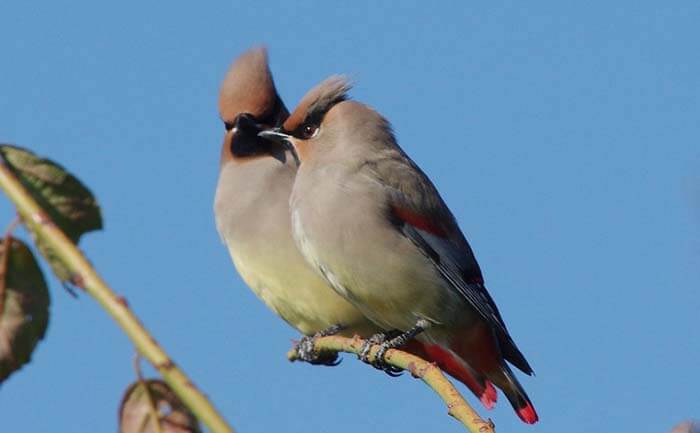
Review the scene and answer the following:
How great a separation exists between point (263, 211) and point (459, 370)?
40.3 inches

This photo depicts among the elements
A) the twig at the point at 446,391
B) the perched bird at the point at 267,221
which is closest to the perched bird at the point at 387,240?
the perched bird at the point at 267,221

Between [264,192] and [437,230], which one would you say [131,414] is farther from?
[264,192]

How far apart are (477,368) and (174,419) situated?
12.5ft

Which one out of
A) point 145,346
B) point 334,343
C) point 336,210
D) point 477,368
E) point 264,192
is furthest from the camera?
point 264,192

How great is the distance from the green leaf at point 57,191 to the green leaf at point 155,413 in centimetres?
13

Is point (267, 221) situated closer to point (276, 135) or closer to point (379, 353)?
point (276, 135)

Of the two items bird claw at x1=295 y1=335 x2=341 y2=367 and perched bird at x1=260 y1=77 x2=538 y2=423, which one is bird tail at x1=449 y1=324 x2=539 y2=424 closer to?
perched bird at x1=260 y1=77 x2=538 y2=423

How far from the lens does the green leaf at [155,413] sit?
0.91 m

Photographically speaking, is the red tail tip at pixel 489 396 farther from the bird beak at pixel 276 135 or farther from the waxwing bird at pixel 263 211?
the bird beak at pixel 276 135

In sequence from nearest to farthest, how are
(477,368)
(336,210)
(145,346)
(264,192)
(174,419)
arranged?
1. (145,346)
2. (174,419)
3. (336,210)
4. (477,368)
5. (264,192)

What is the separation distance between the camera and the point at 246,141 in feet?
18.1

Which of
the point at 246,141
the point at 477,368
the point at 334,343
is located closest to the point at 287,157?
the point at 246,141

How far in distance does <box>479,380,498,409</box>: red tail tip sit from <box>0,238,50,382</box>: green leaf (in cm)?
378

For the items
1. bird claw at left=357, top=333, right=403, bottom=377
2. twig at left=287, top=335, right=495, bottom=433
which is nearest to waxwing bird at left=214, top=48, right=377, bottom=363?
bird claw at left=357, top=333, right=403, bottom=377
